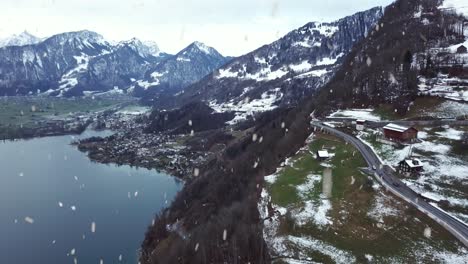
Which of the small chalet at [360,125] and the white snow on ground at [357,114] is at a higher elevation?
the small chalet at [360,125]

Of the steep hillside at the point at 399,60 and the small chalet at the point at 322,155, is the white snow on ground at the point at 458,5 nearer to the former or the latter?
the steep hillside at the point at 399,60

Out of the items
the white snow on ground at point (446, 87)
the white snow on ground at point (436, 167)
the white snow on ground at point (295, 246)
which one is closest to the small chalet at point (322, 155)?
the white snow on ground at point (436, 167)

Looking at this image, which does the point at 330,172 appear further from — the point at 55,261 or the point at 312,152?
the point at 55,261

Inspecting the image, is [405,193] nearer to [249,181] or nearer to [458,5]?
[249,181]

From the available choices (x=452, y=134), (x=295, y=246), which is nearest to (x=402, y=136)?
(x=452, y=134)

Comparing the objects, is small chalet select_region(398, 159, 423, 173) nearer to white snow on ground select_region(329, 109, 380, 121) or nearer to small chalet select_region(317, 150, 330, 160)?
small chalet select_region(317, 150, 330, 160)

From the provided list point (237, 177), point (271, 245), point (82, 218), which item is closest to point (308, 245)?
point (271, 245)
